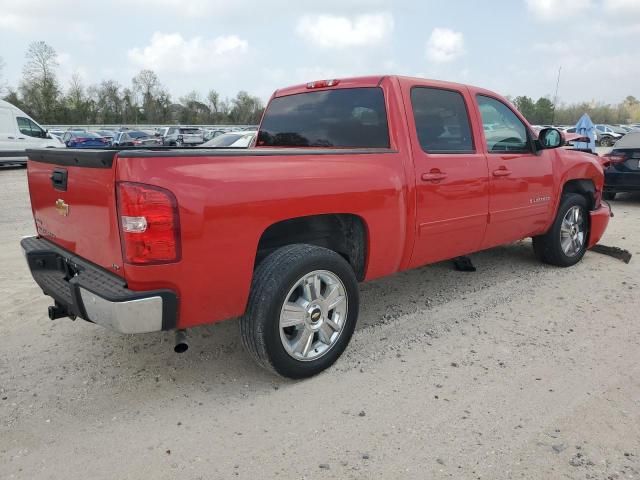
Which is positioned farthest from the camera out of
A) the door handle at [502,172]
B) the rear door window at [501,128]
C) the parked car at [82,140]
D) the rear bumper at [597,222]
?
the parked car at [82,140]

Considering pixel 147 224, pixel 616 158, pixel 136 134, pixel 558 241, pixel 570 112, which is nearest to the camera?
pixel 147 224

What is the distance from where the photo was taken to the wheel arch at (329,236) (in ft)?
10.7

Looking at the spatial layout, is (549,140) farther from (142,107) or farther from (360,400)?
(142,107)

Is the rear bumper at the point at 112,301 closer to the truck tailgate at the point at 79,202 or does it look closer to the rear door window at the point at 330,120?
the truck tailgate at the point at 79,202

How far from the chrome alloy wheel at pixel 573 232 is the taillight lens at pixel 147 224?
4.40 m

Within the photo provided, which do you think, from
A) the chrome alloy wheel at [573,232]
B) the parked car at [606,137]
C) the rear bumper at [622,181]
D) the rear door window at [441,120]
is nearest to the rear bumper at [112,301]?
the rear door window at [441,120]

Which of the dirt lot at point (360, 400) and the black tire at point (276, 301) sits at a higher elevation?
the black tire at point (276, 301)

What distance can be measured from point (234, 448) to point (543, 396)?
1795mm

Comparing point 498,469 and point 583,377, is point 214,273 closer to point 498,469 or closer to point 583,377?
point 498,469

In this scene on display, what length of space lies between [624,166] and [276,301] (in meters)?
9.59

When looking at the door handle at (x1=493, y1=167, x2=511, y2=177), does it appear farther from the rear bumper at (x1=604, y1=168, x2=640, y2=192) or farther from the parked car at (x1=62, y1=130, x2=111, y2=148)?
the parked car at (x1=62, y1=130, x2=111, y2=148)

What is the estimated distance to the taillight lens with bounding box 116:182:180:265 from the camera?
2.36 metres

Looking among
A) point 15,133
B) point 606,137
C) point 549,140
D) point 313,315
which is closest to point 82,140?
point 15,133

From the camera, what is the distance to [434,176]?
3.73 metres
